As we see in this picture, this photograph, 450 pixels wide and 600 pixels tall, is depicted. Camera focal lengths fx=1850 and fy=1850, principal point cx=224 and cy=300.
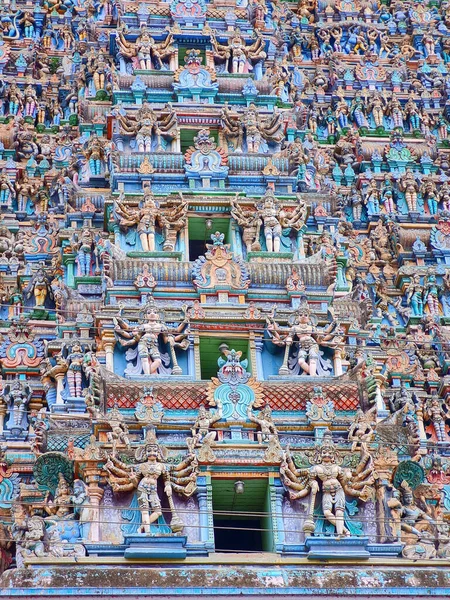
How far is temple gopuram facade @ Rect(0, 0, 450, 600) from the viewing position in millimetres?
26531

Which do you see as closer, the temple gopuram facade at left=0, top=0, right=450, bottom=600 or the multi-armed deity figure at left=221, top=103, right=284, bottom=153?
the temple gopuram facade at left=0, top=0, right=450, bottom=600

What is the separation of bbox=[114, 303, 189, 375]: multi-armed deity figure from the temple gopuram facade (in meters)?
0.05

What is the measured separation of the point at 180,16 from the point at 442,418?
11.0m

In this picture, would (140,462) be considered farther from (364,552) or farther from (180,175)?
(180,175)

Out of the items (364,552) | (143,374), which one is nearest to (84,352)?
(143,374)

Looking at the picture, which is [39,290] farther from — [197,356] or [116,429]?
[116,429]

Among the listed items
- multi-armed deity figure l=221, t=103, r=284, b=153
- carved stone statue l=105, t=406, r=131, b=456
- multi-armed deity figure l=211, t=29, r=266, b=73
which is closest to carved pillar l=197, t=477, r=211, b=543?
carved stone statue l=105, t=406, r=131, b=456

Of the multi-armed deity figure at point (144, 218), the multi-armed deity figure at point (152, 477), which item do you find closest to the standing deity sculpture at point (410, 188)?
the multi-armed deity figure at point (144, 218)

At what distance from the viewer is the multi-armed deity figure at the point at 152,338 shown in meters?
29.0

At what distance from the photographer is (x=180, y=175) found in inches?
1303

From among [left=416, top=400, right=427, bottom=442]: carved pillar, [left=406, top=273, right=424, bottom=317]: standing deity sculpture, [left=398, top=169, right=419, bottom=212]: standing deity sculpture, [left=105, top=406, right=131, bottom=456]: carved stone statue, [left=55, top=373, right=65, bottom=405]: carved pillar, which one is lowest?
[left=105, top=406, right=131, bottom=456]: carved stone statue

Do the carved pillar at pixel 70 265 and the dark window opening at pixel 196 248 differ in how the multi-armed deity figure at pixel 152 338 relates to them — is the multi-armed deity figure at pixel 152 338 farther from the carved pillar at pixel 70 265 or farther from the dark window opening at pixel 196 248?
the dark window opening at pixel 196 248

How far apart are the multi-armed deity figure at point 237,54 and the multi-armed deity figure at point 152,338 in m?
8.55

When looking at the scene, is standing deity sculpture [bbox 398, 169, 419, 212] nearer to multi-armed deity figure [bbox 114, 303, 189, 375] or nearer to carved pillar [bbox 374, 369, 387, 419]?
carved pillar [bbox 374, 369, 387, 419]
